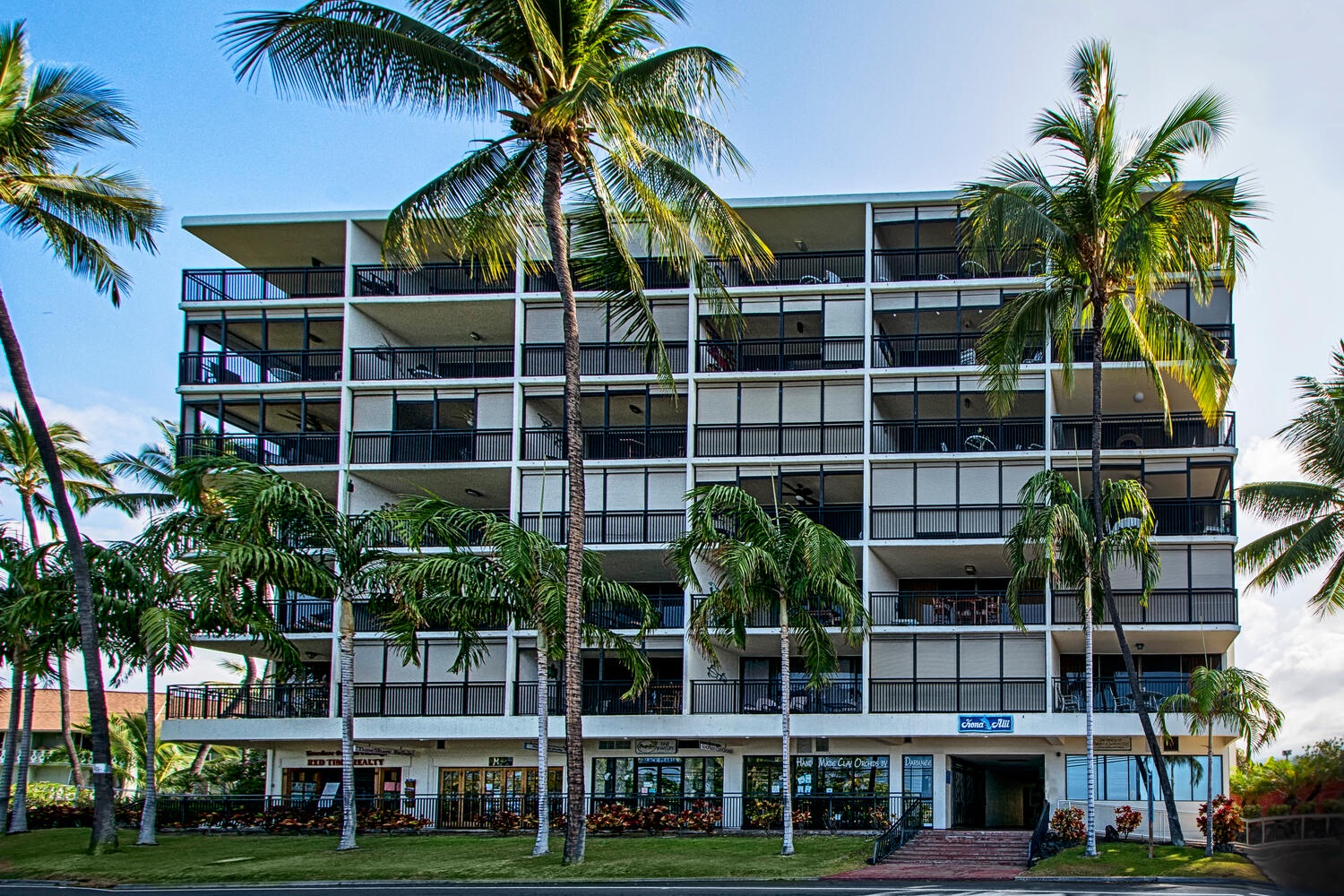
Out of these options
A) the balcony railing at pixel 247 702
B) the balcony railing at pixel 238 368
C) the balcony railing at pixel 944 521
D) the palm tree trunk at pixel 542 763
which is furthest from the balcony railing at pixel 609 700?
the balcony railing at pixel 238 368

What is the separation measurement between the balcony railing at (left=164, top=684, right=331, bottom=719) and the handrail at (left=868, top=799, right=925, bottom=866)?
18029 mm

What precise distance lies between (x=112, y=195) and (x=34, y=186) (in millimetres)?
1781

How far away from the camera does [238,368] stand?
148ft

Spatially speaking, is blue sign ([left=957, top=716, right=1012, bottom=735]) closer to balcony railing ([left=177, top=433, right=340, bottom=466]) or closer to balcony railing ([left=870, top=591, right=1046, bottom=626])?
balcony railing ([left=870, top=591, right=1046, bottom=626])

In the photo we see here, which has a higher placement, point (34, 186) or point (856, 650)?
point (34, 186)

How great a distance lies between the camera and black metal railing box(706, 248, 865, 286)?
4281 centimetres

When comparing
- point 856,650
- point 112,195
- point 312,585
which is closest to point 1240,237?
point 856,650

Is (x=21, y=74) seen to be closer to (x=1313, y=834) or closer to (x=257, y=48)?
(x=257, y=48)

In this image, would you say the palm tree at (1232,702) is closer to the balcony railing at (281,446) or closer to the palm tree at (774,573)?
the palm tree at (774,573)

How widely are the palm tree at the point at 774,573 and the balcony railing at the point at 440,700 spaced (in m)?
10.9

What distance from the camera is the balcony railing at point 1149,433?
130 ft

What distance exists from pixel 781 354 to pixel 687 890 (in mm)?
20911

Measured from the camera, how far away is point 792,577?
31.6m

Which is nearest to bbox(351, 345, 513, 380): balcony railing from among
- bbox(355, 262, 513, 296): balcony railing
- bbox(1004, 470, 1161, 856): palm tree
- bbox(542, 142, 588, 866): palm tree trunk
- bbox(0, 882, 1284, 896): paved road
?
bbox(355, 262, 513, 296): balcony railing
